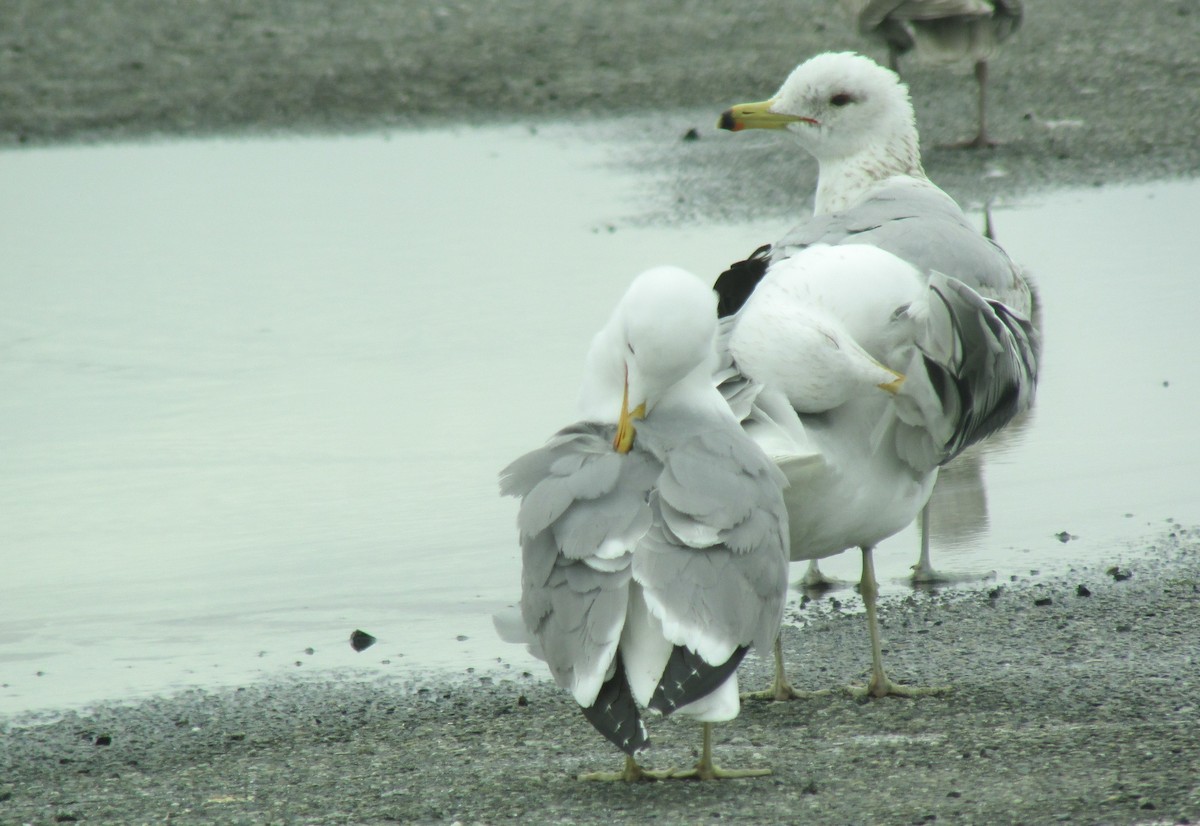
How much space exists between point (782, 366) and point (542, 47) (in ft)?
34.5

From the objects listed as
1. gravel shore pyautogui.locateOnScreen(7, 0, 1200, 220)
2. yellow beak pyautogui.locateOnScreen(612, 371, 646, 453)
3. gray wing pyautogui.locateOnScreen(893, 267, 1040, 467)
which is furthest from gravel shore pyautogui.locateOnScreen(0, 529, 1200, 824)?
gravel shore pyautogui.locateOnScreen(7, 0, 1200, 220)

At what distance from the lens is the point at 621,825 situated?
3.58 metres

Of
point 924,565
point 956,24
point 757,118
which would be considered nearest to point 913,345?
point 924,565

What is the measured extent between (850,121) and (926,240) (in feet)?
3.56

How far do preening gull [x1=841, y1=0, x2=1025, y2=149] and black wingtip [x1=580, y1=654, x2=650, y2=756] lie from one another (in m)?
8.09

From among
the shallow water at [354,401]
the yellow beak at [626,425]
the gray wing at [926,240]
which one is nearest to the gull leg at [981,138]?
the shallow water at [354,401]

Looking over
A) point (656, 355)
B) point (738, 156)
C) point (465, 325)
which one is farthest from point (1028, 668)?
point (738, 156)

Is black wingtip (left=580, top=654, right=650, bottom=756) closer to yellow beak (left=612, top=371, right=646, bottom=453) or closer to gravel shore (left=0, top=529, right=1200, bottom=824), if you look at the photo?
gravel shore (left=0, top=529, right=1200, bottom=824)

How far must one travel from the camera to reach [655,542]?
12.3 feet

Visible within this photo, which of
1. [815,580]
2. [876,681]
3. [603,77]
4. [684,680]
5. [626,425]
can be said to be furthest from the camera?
[603,77]

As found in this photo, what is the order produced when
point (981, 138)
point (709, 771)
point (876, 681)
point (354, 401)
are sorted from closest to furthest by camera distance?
point (709, 771), point (876, 681), point (354, 401), point (981, 138)

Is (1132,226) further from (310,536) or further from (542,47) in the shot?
(542,47)

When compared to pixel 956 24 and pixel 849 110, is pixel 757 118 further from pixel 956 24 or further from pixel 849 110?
pixel 956 24

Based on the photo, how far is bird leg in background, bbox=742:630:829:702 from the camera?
4441 mm
